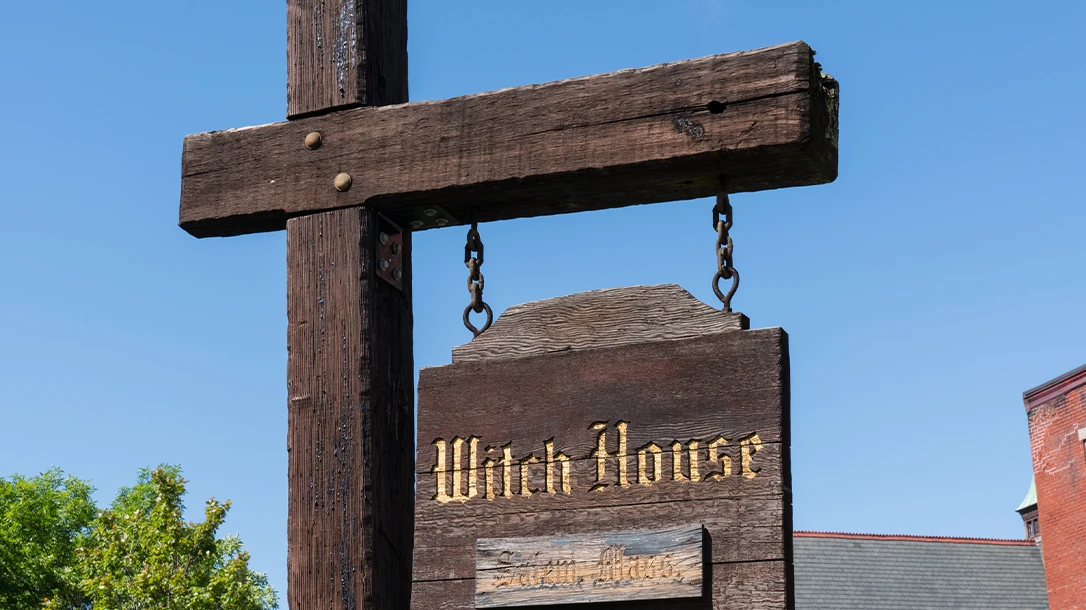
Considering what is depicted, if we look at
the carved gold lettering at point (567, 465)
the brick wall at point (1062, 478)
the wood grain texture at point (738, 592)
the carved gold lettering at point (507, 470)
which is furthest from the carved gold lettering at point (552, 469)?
the brick wall at point (1062, 478)

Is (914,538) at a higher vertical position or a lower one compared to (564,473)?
higher

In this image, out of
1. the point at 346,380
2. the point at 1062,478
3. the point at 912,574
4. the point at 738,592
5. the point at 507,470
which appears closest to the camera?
the point at 738,592

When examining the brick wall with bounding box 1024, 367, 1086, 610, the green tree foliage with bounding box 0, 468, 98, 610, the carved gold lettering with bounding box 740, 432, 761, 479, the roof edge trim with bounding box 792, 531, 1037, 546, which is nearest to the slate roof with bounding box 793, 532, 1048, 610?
the roof edge trim with bounding box 792, 531, 1037, 546

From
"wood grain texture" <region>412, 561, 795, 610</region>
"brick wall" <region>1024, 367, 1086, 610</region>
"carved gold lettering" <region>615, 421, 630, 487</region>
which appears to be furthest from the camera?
"brick wall" <region>1024, 367, 1086, 610</region>

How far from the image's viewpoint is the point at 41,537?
110 ft

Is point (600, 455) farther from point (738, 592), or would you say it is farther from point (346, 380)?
point (346, 380)

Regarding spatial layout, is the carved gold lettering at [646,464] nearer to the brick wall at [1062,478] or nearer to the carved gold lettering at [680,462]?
the carved gold lettering at [680,462]

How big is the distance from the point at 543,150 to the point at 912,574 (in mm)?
30590

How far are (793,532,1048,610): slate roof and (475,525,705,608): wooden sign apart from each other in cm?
2680

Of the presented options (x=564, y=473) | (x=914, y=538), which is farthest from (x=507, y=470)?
(x=914, y=538)

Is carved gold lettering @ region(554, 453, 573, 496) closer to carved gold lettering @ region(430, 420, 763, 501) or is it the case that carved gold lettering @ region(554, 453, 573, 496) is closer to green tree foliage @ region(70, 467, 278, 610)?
carved gold lettering @ region(430, 420, 763, 501)

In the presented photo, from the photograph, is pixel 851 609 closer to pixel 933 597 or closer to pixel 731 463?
pixel 933 597

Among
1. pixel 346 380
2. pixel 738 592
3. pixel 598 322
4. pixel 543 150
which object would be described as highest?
pixel 543 150

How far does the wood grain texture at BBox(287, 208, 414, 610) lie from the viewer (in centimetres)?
397
